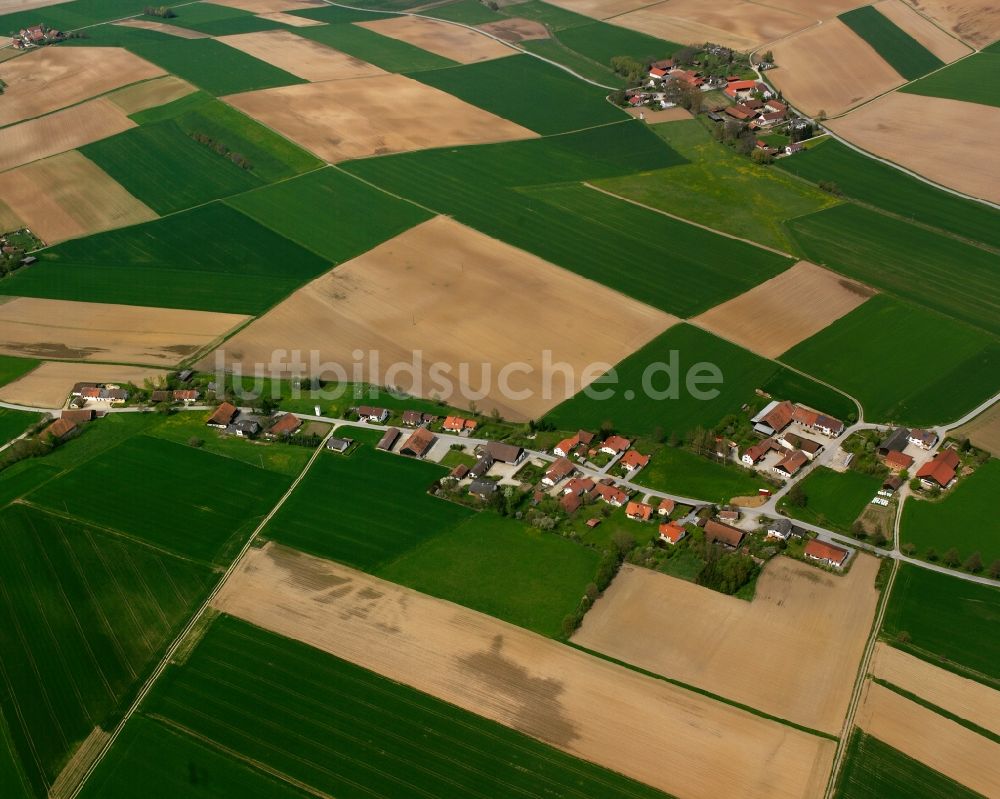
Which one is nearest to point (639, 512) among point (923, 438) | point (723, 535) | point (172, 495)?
point (723, 535)

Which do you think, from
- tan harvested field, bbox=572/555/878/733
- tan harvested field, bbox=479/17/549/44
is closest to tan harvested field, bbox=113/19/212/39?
tan harvested field, bbox=479/17/549/44

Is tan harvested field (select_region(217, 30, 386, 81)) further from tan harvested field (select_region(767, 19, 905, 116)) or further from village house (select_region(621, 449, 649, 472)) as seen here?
village house (select_region(621, 449, 649, 472))

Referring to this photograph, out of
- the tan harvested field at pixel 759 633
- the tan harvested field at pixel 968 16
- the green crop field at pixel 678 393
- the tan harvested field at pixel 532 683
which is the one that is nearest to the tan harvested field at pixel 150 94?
the green crop field at pixel 678 393

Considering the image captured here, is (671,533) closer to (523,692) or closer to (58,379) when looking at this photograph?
(523,692)

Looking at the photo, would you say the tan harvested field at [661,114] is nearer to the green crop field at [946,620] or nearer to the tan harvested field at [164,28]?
the tan harvested field at [164,28]

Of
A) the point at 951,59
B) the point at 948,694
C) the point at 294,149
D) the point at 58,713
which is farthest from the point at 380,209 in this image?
the point at 951,59
